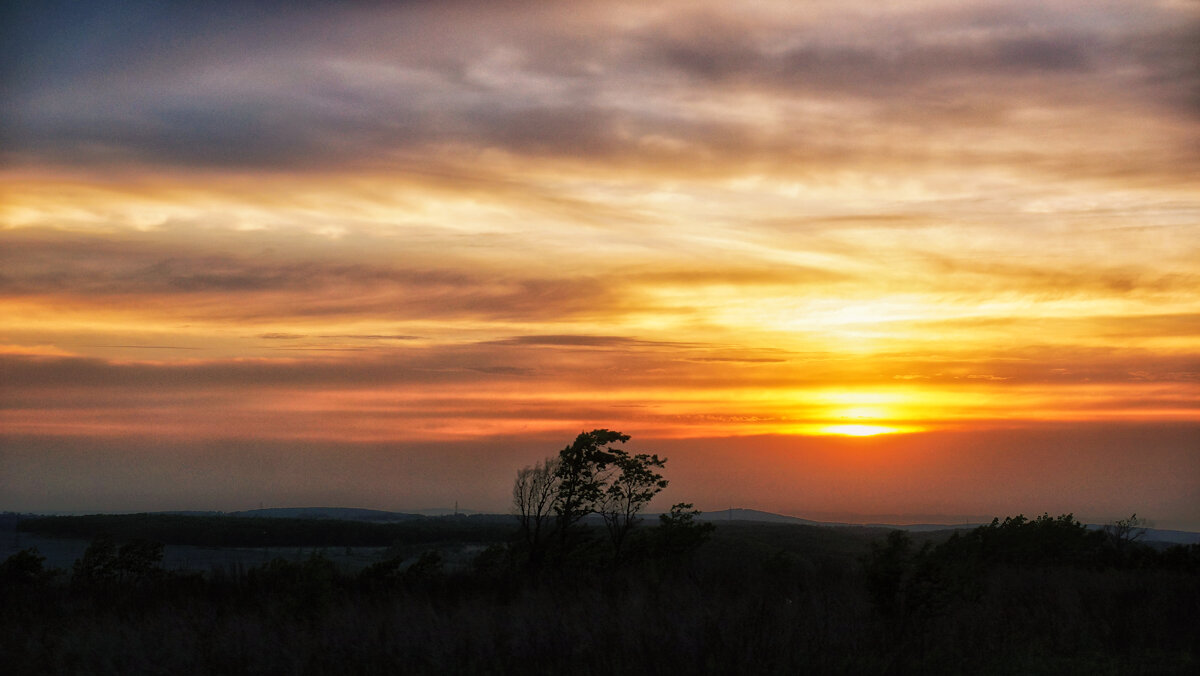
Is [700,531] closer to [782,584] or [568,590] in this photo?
[782,584]

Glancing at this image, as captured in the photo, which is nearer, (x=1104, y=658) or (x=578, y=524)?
(x=1104, y=658)

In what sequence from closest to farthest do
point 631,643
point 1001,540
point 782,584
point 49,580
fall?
point 631,643 < point 782,584 < point 49,580 < point 1001,540

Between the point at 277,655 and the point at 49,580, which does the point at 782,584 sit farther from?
the point at 49,580

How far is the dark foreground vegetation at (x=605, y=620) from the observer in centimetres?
1227

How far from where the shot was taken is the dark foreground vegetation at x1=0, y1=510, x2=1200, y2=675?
483 inches

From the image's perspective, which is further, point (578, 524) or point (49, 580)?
point (578, 524)

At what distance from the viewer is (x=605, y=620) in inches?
531

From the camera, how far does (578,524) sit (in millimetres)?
26578

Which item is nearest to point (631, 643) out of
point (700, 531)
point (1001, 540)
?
point (700, 531)

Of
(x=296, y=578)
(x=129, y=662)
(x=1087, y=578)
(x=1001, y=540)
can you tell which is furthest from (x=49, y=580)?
(x=1001, y=540)

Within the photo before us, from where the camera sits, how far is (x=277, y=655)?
1262 centimetres

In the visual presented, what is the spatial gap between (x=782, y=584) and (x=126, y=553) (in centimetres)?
1723

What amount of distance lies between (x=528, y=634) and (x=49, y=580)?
1467 centimetres

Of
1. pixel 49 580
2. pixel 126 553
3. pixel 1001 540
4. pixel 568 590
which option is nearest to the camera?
pixel 568 590
